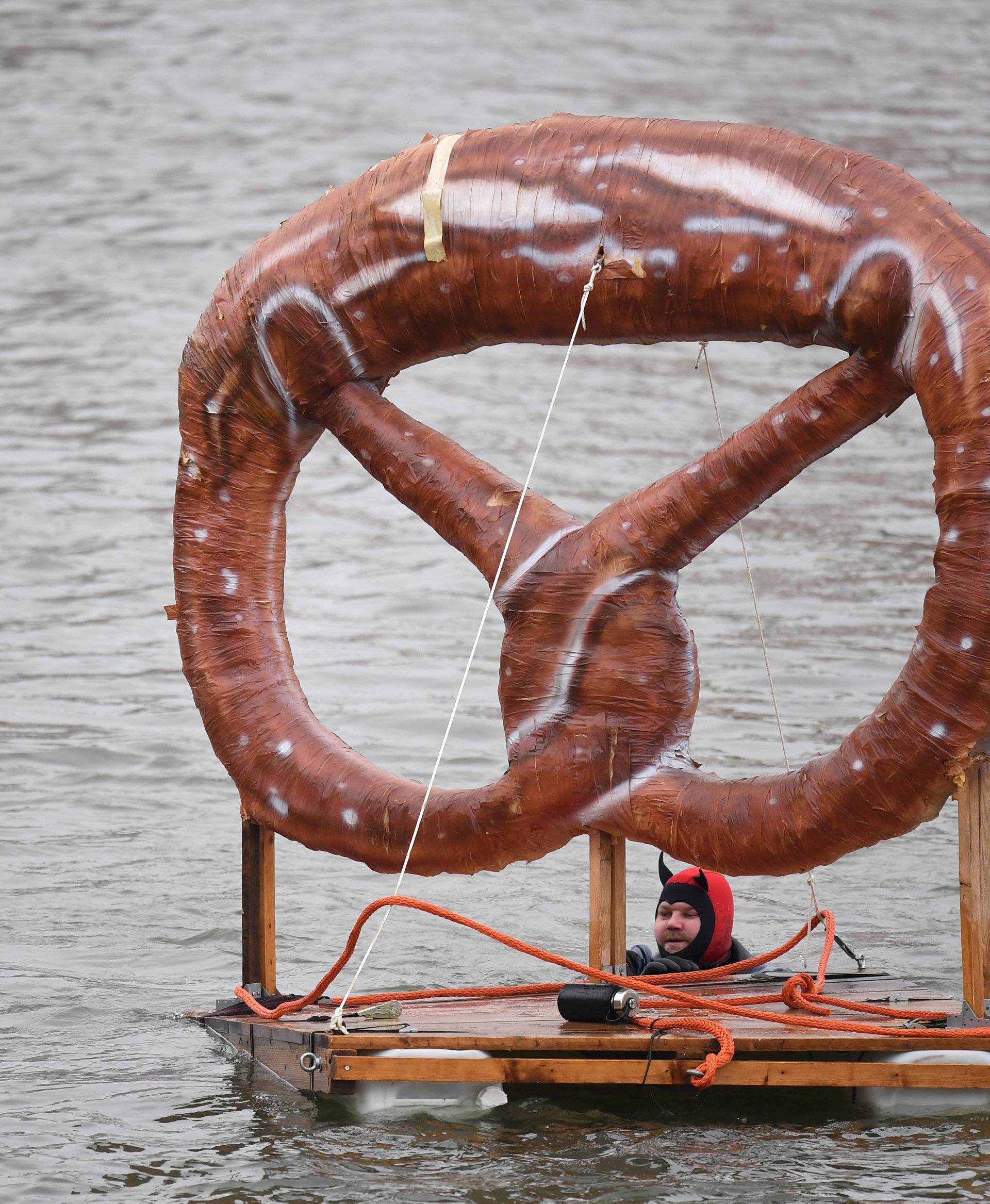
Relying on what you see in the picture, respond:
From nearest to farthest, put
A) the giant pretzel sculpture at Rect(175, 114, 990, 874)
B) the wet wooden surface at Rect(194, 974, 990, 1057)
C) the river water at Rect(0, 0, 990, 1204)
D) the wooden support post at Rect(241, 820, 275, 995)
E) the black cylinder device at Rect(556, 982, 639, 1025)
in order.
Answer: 1. the giant pretzel sculpture at Rect(175, 114, 990, 874)
2. the wet wooden surface at Rect(194, 974, 990, 1057)
3. the black cylinder device at Rect(556, 982, 639, 1025)
4. the river water at Rect(0, 0, 990, 1204)
5. the wooden support post at Rect(241, 820, 275, 995)

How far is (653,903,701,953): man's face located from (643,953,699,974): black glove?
97 millimetres

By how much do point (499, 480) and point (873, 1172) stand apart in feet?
6.94

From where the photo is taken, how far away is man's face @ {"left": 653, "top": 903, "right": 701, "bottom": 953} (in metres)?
6.21

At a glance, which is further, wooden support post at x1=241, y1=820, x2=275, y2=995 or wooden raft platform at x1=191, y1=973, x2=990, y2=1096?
wooden support post at x1=241, y1=820, x2=275, y2=995

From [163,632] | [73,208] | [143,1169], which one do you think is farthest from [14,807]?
[73,208]

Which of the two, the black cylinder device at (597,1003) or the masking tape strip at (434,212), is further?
the masking tape strip at (434,212)

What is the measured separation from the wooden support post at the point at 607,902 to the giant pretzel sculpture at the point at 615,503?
85 mm

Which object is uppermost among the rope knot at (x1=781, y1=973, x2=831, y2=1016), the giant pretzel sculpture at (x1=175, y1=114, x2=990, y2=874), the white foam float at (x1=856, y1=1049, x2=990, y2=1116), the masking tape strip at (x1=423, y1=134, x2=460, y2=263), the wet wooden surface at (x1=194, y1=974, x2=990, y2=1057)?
the masking tape strip at (x1=423, y1=134, x2=460, y2=263)

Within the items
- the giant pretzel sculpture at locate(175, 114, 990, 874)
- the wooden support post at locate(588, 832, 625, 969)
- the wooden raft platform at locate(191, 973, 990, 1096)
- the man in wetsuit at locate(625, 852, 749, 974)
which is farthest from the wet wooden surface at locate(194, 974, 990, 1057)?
the man in wetsuit at locate(625, 852, 749, 974)

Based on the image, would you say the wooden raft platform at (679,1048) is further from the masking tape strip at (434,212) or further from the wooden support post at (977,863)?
the masking tape strip at (434,212)

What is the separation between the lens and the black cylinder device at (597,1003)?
15.8 ft

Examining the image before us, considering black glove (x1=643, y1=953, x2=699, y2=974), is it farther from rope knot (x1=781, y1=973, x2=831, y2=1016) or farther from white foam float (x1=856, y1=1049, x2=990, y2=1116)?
white foam float (x1=856, y1=1049, x2=990, y2=1116)

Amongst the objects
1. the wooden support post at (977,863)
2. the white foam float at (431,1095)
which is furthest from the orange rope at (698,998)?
the white foam float at (431,1095)

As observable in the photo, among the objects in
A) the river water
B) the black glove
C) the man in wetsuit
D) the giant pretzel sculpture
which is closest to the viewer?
the giant pretzel sculpture
